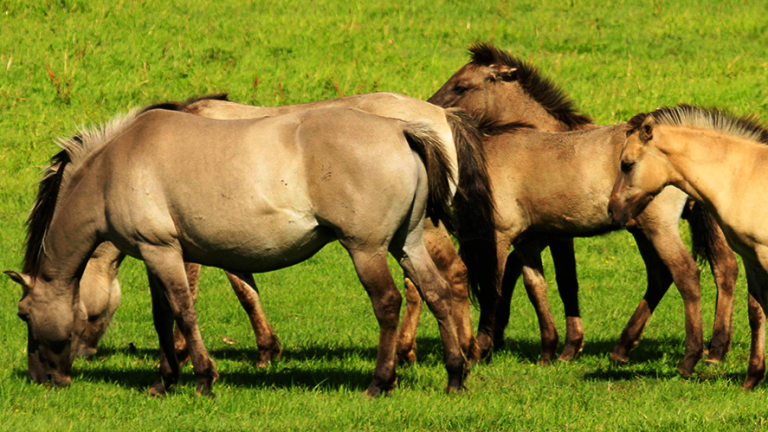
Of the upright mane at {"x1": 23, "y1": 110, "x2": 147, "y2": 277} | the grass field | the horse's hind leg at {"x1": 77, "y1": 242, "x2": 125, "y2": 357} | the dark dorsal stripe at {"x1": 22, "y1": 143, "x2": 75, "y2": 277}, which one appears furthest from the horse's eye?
the horse's hind leg at {"x1": 77, "y1": 242, "x2": 125, "y2": 357}

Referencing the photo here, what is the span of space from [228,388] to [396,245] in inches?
63.8

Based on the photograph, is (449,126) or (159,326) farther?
(449,126)

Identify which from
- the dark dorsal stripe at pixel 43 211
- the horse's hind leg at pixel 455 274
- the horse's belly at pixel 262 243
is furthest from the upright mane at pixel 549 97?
the dark dorsal stripe at pixel 43 211

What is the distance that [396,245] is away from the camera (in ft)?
20.4

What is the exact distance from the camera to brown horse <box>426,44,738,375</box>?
7164 mm

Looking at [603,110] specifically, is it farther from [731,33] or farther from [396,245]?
[396,245]

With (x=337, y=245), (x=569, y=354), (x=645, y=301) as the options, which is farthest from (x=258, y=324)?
(x=337, y=245)

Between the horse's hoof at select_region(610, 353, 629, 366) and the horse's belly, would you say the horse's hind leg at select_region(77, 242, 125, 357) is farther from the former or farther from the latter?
the horse's hoof at select_region(610, 353, 629, 366)

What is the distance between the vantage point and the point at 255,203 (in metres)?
5.86

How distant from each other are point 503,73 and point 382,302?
3.86m

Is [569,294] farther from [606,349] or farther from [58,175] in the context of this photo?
[58,175]

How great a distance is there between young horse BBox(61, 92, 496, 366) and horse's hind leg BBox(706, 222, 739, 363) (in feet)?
6.79

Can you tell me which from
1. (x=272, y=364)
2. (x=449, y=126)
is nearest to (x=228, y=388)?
(x=272, y=364)

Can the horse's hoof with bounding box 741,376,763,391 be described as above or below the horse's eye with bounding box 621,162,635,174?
below
